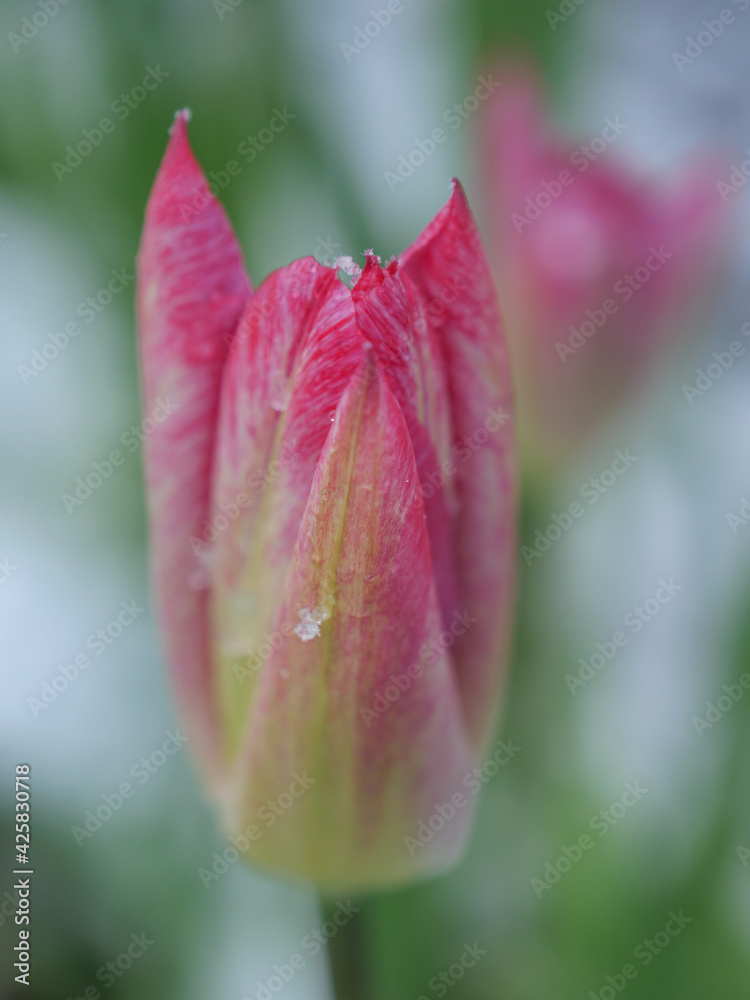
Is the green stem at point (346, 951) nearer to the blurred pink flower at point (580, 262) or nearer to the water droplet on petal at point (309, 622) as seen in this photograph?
the water droplet on petal at point (309, 622)

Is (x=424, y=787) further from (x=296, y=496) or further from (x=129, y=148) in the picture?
(x=129, y=148)

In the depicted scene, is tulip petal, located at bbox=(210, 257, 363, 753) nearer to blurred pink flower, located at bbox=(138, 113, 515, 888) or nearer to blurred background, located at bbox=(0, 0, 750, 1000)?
blurred pink flower, located at bbox=(138, 113, 515, 888)

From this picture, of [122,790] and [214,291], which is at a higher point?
[214,291]

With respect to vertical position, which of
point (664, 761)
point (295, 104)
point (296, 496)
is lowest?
point (664, 761)

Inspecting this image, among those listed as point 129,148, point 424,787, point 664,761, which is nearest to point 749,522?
point 664,761

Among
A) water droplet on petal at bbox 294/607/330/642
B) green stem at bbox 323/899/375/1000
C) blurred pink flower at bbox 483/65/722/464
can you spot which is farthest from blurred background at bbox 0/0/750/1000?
water droplet on petal at bbox 294/607/330/642

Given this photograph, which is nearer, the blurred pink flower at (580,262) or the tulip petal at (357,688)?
the tulip petal at (357,688)

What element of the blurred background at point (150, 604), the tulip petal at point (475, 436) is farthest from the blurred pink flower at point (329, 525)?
the blurred background at point (150, 604)
